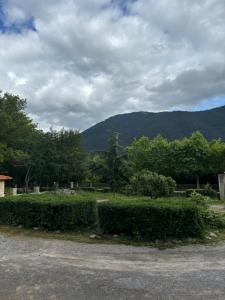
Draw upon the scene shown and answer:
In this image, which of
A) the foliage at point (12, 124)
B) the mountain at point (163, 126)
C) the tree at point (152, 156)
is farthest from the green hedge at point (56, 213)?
the mountain at point (163, 126)

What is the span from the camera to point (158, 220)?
9.96 metres

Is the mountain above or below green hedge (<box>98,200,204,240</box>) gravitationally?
above

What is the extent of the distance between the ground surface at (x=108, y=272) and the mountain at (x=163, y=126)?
11114 centimetres

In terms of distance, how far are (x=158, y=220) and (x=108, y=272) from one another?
130 inches

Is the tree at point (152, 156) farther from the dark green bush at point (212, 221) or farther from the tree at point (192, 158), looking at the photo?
the dark green bush at point (212, 221)

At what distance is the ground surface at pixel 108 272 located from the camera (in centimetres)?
582

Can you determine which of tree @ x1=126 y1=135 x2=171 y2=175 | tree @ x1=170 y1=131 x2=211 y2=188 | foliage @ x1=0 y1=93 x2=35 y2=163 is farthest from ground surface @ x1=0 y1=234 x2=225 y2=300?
tree @ x1=126 y1=135 x2=171 y2=175

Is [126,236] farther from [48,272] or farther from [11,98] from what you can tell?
[11,98]

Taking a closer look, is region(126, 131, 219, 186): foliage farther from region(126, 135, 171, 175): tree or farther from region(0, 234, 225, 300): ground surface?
region(0, 234, 225, 300): ground surface

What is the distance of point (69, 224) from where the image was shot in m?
11.6

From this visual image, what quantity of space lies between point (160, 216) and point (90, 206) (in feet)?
9.99

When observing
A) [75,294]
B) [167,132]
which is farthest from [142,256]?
[167,132]

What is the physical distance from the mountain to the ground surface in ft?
365

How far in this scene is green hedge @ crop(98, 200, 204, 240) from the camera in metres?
9.92
